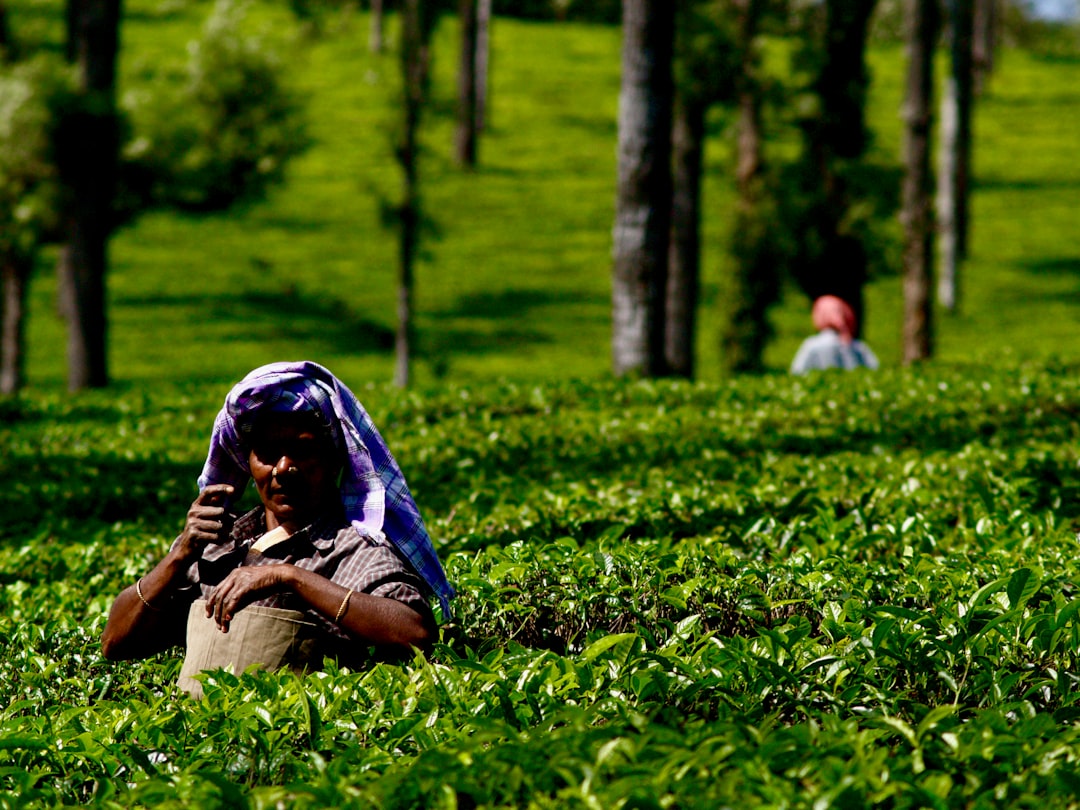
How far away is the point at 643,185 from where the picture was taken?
1327 centimetres

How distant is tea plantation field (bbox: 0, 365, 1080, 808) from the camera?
284cm

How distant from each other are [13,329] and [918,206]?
18.2 meters

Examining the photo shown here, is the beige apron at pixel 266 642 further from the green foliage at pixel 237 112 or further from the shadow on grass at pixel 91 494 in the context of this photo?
the green foliage at pixel 237 112

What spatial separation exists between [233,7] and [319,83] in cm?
1581

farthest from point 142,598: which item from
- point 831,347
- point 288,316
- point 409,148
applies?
point 288,316

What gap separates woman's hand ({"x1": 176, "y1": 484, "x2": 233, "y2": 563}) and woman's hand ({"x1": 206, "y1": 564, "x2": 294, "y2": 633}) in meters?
0.18

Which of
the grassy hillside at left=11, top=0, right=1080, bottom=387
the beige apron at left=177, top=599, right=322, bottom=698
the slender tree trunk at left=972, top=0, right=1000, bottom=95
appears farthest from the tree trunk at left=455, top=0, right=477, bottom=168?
the beige apron at left=177, top=599, right=322, bottom=698

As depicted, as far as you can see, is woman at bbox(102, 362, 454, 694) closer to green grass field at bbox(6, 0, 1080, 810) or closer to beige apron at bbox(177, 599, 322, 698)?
beige apron at bbox(177, 599, 322, 698)

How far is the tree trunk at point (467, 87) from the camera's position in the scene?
4359 centimetres

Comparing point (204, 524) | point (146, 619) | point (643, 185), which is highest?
point (643, 185)

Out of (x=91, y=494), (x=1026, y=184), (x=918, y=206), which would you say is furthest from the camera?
(x=1026, y=184)

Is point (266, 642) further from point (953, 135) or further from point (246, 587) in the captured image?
point (953, 135)

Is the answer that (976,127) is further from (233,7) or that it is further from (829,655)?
(829,655)

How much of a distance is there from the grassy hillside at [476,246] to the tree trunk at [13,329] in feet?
9.45
